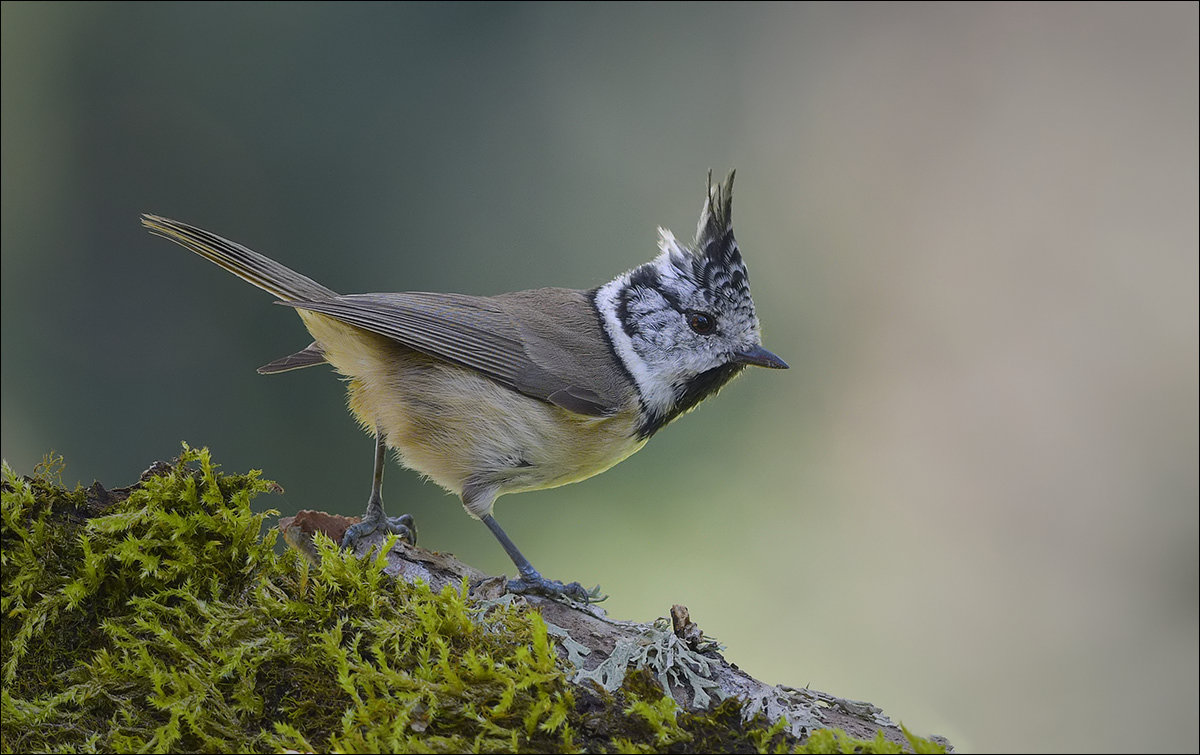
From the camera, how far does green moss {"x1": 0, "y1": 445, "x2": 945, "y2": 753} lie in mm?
1840

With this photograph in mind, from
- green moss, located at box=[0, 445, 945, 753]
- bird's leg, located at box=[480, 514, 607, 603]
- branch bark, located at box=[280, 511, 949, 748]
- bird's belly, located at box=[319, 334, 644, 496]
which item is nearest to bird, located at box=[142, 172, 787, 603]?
bird's belly, located at box=[319, 334, 644, 496]

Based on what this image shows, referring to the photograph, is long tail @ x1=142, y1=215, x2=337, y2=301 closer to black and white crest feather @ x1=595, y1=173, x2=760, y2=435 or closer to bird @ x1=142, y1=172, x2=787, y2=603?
bird @ x1=142, y1=172, x2=787, y2=603

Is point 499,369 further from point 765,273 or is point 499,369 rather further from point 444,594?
point 765,273

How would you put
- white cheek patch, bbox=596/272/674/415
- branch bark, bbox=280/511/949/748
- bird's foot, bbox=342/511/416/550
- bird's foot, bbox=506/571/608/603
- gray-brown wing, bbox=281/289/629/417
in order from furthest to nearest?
white cheek patch, bbox=596/272/674/415
gray-brown wing, bbox=281/289/629/417
bird's foot, bbox=342/511/416/550
bird's foot, bbox=506/571/608/603
branch bark, bbox=280/511/949/748

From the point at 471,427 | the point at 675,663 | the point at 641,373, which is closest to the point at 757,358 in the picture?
the point at 641,373

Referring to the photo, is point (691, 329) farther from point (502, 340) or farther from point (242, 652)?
point (242, 652)

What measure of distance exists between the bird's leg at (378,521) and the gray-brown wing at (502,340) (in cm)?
42

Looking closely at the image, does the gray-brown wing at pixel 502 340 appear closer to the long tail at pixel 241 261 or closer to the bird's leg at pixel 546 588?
the long tail at pixel 241 261

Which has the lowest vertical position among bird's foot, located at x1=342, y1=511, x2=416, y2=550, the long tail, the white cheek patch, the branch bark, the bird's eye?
the branch bark

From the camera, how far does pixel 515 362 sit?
11.1ft

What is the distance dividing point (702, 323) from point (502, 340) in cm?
77

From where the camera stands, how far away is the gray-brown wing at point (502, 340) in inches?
128

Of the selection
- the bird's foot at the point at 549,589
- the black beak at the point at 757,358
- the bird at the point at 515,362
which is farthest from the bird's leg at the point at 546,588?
the black beak at the point at 757,358

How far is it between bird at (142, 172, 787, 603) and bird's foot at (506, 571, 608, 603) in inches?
9.6
